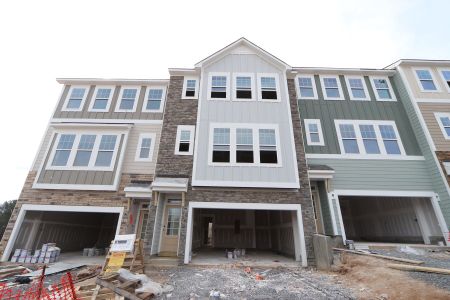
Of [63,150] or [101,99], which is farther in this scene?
[101,99]

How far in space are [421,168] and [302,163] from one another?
291 inches

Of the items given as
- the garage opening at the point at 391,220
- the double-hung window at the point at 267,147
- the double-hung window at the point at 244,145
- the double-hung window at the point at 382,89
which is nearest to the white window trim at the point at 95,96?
the double-hung window at the point at 244,145

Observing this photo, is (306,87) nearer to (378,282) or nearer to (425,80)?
(425,80)

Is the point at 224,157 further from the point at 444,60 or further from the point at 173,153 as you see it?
the point at 444,60

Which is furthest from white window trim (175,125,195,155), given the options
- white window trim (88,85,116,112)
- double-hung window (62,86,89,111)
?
double-hung window (62,86,89,111)

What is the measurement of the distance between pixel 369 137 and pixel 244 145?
313 inches

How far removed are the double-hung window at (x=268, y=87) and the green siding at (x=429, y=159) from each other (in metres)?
8.47

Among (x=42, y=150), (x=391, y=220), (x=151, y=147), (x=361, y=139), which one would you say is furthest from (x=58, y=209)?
(x=391, y=220)

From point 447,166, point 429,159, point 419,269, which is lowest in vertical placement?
point 419,269

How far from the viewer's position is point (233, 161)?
34.8ft

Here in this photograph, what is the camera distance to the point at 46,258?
10.5 m

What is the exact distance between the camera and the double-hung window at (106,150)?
12.3 meters

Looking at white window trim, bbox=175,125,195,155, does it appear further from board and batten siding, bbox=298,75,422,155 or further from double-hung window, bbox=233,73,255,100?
board and batten siding, bbox=298,75,422,155

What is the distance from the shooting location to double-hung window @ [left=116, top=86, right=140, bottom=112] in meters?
14.2
